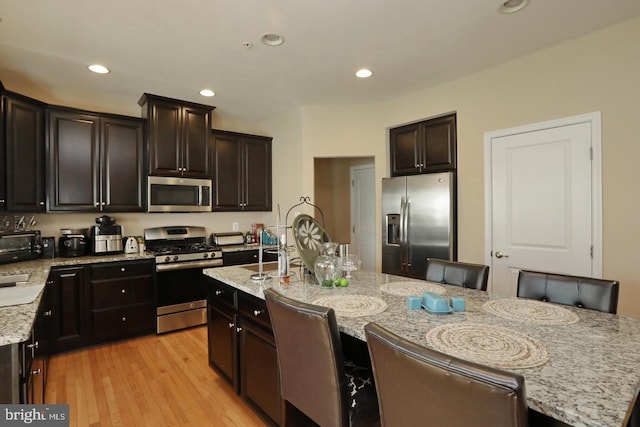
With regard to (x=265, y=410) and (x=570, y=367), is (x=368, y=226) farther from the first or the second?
(x=570, y=367)

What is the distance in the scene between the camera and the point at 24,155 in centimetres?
297

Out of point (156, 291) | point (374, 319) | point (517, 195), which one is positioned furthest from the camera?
point (156, 291)

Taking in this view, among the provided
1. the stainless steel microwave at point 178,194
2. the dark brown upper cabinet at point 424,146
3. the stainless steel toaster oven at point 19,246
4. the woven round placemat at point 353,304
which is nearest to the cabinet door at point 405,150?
the dark brown upper cabinet at point 424,146

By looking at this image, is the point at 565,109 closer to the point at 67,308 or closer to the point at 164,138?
the point at 164,138

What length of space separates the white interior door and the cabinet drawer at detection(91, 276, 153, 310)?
285cm

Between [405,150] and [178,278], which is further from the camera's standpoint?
[405,150]

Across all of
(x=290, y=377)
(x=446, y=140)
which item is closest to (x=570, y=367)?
(x=290, y=377)

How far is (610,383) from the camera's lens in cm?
85

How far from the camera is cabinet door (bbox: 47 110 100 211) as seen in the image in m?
3.21

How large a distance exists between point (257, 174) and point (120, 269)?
206 centimetres

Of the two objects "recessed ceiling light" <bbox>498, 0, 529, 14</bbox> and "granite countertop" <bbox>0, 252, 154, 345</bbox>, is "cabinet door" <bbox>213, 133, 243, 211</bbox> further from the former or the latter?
"recessed ceiling light" <bbox>498, 0, 529, 14</bbox>

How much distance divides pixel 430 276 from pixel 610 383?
1399mm

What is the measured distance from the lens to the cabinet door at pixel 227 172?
4250 mm

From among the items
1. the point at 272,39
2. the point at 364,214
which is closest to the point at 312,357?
the point at 272,39
